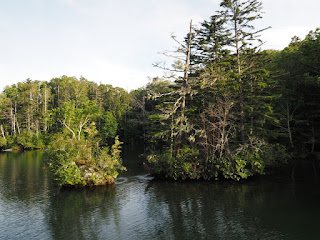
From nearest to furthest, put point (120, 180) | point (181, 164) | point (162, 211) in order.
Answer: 1. point (162, 211)
2. point (181, 164)
3. point (120, 180)

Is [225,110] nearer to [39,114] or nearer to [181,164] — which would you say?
[181,164]

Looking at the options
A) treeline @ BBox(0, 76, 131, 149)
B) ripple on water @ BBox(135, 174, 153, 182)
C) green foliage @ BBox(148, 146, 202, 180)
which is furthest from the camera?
treeline @ BBox(0, 76, 131, 149)

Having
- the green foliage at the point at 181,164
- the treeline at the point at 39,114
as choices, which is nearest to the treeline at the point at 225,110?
the green foliage at the point at 181,164

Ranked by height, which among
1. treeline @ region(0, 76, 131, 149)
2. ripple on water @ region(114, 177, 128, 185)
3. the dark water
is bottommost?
the dark water

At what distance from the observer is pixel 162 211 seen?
17.8 meters

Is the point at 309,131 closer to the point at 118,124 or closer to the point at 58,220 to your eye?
the point at 58,220

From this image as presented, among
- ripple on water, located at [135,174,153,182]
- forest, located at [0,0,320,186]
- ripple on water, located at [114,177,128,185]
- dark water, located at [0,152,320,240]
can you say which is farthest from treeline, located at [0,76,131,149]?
dark water, located at [0,152,320,240]

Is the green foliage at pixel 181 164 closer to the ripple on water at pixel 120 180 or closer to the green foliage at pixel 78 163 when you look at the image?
the ripple on water at pixel 120 180

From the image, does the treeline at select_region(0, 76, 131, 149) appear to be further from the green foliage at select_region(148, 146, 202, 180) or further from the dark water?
the dark water

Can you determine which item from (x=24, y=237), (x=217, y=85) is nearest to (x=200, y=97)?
(x=217, y=85)

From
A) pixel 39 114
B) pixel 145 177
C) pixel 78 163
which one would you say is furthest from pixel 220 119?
pixel 39 114

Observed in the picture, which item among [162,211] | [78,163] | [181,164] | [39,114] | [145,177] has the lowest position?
[162,211]

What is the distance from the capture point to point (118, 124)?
75.9 meters

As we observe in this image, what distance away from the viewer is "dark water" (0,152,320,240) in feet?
46.6
